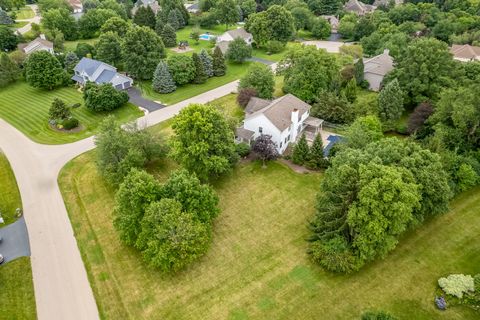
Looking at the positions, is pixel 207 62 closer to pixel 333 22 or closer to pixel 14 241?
pixel 14 241

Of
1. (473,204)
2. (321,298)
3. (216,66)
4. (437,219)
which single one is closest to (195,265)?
(321,298)

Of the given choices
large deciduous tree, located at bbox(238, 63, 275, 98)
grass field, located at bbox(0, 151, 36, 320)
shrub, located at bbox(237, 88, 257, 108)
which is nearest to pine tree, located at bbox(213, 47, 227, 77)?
large deciduous tree, located at bbox(238, 63, 275, 98)

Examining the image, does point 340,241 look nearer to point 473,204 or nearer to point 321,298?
point 321,298

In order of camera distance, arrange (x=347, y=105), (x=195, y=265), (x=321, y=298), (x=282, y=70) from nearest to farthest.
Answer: (x=321, y=298)
(x=195, y=265)
(x=347, y=105)
(x=282, y=70)

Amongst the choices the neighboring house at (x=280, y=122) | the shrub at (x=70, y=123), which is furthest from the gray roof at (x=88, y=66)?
the neighboring house at (x=280, y=122)

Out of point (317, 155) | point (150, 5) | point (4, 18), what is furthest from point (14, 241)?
point (150, 5)

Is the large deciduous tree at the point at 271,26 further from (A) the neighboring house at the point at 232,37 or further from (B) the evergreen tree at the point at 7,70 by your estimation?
(B) the evergreen tree at the point at 7,70

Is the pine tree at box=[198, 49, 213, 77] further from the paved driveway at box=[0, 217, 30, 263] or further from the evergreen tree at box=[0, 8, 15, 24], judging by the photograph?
the evergreen tree at box=[0, 8, 15, 24]
